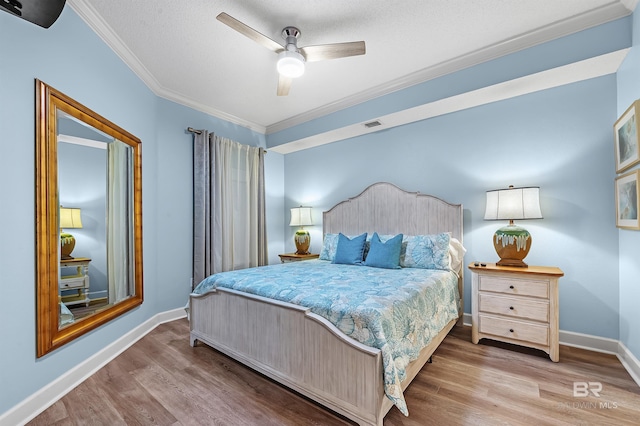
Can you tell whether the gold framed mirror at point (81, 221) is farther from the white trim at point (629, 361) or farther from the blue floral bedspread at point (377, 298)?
the white trim at point (629, 361)

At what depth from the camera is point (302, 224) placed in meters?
4.49

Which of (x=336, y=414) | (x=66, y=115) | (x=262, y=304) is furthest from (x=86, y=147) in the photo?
(x=336, y=414)

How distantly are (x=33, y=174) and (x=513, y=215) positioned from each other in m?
3.66

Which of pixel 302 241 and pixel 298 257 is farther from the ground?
pixel 302 241

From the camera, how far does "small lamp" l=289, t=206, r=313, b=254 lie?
4473 millimetres

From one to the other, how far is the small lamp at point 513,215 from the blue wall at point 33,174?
3.56 metres

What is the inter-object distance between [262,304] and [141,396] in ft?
3.22

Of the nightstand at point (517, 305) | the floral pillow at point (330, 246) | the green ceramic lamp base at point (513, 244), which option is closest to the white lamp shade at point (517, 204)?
the green ceramic lamp base at point (513, 244)

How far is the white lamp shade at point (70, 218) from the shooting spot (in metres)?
1.96

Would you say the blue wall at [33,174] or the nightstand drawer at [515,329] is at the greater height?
the blue wall at [33,174]

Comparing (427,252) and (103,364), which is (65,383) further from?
(427,252)

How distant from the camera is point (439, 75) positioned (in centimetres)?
296

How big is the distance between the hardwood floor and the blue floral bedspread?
0.32 m

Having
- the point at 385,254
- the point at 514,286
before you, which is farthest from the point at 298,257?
the point at 514,286
